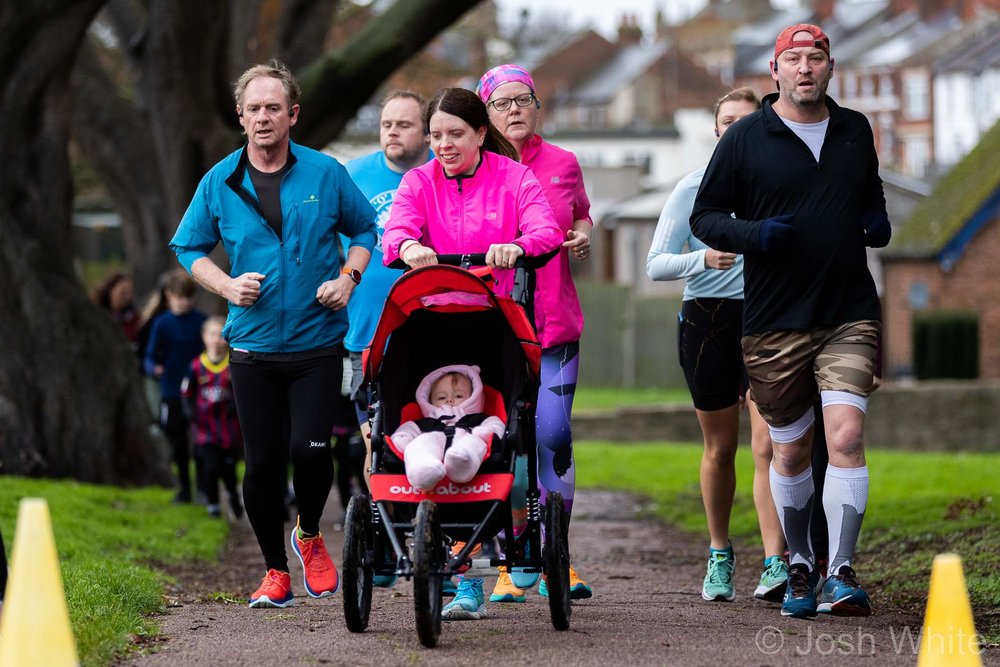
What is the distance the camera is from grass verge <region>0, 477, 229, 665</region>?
6.72 m

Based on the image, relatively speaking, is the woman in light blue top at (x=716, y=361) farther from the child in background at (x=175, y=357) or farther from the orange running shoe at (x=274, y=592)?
the child in background at (x=175, y=357)

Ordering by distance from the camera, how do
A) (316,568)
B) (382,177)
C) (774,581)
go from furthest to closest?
(382,177)
(774,581)
(316,568)

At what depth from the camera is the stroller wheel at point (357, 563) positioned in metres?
6.38

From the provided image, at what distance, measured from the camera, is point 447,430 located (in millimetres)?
6512

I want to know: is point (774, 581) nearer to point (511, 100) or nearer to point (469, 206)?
point (469, 206)

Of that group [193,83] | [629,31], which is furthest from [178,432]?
[629,31]

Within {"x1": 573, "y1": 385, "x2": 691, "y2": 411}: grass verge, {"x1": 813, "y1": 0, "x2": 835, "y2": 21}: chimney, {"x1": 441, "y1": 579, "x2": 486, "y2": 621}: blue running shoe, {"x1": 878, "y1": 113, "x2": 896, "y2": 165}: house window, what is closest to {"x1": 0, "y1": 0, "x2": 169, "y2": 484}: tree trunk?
{"x1": 441, "y1": 579, "x2": 486, "y2": 621}: blue running shoe

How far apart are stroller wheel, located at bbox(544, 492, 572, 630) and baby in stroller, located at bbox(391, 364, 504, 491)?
402mm

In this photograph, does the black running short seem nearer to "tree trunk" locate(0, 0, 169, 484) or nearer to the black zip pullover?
the black zip pullover

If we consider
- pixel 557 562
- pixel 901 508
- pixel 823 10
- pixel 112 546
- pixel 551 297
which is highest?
pixel 823 10

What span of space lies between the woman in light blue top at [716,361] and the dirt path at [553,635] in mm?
333

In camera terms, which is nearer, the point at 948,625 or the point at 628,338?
the point at 948,625

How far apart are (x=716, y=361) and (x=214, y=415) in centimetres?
636

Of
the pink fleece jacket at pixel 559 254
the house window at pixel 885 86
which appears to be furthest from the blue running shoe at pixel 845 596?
the house window at pixel 885 86
